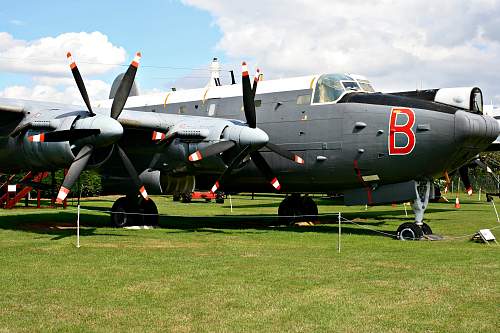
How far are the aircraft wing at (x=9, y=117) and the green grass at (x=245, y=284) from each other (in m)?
3.50

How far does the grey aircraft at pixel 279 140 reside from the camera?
16062 millimetres

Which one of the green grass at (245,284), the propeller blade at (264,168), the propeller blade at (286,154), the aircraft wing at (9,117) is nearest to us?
the green grass at (245,284)

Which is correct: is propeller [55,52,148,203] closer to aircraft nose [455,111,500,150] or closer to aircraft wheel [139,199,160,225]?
aircraft wheel [139,199,160,225]

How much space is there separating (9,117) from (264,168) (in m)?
7.82

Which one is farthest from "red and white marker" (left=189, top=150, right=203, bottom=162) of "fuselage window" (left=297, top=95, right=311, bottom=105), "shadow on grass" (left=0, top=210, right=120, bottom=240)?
"fuselage window" (left=297, top=95, right=311, bottom=105)

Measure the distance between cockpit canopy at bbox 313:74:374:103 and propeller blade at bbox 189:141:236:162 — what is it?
11.0 feet

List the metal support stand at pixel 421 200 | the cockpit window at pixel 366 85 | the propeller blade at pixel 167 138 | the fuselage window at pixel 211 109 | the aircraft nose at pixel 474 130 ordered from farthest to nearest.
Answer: the fuselage window at pixel 211 109
the cockpit window at pixel 366 85
the propeller blade at pixel 167 138
the metal support stand at pixel 421 200
the aircraft nose at pixel 474 130

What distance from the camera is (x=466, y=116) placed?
52.4ft

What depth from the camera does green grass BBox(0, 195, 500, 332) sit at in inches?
287

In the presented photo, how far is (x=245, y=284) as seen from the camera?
9.61 m

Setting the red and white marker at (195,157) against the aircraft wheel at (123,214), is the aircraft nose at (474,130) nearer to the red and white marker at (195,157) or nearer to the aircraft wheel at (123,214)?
the red and white marker at (195,157)

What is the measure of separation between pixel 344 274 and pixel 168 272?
10.4 feet

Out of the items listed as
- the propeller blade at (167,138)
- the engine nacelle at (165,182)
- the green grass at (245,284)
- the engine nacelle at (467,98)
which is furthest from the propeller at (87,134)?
the engine nacelle at (467,98)

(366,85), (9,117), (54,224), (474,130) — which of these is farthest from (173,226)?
(474,130)
